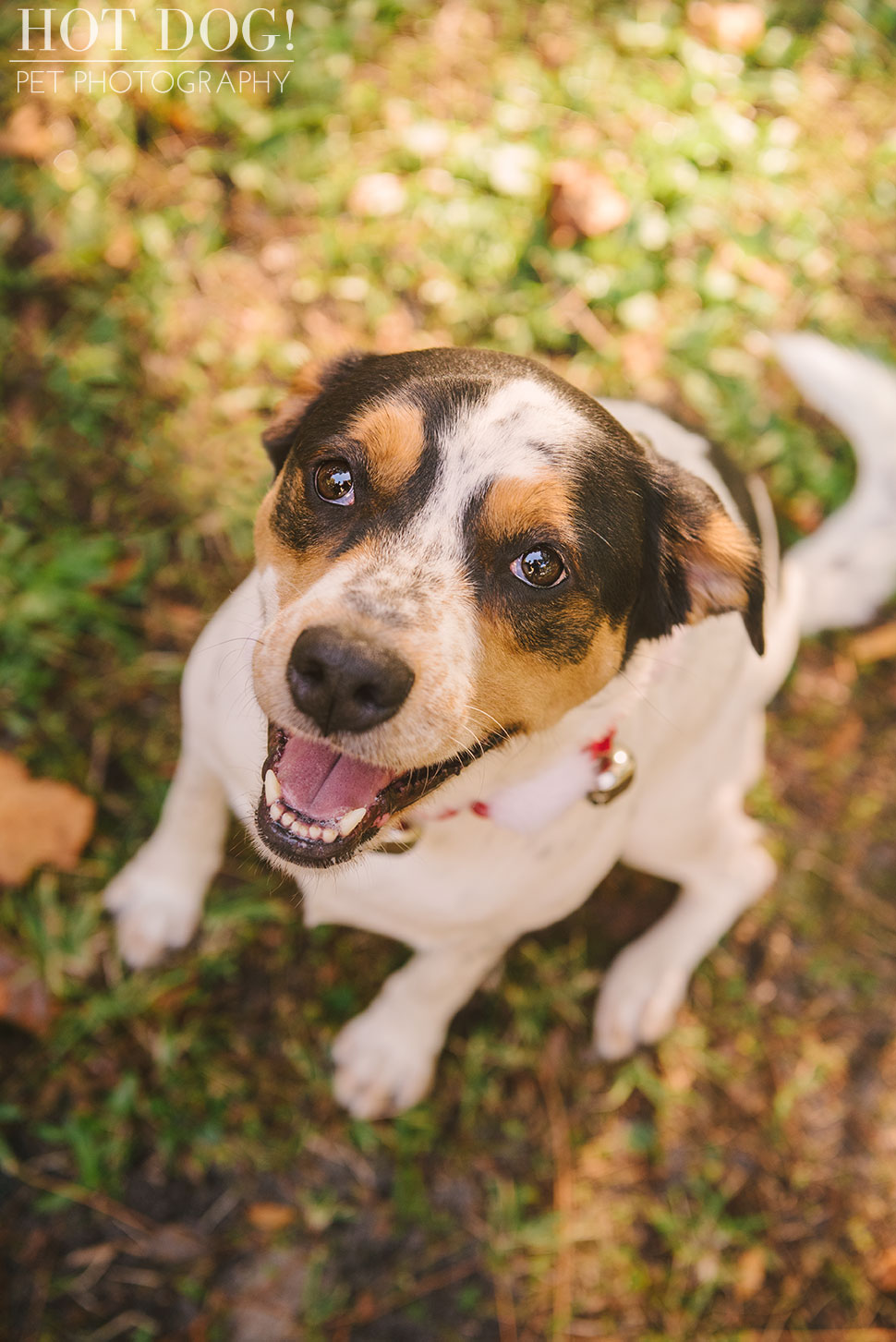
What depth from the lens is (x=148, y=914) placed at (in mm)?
3463

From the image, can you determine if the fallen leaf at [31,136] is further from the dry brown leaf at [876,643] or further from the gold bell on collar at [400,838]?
the dry brown leaf at [876,643]

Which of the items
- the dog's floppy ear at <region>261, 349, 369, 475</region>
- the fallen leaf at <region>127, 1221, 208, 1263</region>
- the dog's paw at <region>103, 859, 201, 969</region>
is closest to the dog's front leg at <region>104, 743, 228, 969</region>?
the dog's paw at <region>103, 859, 201, 969</region>

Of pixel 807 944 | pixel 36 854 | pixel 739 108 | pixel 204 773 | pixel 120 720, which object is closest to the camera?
pixel 204 773

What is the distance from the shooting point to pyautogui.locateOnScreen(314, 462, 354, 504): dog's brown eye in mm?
2336

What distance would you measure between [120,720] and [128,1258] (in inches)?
72.5

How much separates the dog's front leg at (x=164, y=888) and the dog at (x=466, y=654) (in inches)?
1.0

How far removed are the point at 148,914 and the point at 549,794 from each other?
1.69m

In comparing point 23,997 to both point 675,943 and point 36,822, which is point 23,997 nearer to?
point 36,822

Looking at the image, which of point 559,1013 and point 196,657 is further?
point 559,1013

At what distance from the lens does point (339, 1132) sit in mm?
3545

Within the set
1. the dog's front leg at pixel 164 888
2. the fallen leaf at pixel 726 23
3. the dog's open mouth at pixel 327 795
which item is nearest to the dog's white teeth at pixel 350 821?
the dog's open mouth at pixel 327 795

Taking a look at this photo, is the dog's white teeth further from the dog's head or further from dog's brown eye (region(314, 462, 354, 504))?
dog's brown eye (region(314, 462, 354, 504))

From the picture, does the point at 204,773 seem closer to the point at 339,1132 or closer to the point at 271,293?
the point at 339,1132

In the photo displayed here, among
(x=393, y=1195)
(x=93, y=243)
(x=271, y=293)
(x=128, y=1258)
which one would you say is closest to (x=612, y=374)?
(x=271, y=293)
